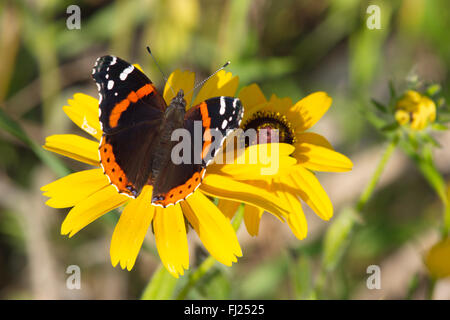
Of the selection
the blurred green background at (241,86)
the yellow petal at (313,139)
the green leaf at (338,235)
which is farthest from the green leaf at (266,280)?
the yellow petal at (313,139)

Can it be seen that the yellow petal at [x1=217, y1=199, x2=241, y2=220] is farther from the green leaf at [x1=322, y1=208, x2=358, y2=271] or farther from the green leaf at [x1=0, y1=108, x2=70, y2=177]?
the green leaf at [x1=0, y1=108, x2=70, y2=177]

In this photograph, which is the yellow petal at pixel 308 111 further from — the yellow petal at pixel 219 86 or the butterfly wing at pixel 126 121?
the butterfly wing at pixel 126 121

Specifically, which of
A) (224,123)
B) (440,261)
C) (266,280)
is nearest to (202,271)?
(224,123)

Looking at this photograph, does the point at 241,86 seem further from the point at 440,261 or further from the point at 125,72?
the point at 440,261

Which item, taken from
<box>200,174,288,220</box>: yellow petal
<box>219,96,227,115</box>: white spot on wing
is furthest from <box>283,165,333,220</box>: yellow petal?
<box>219,96,227,115</box>: white spot on wing
